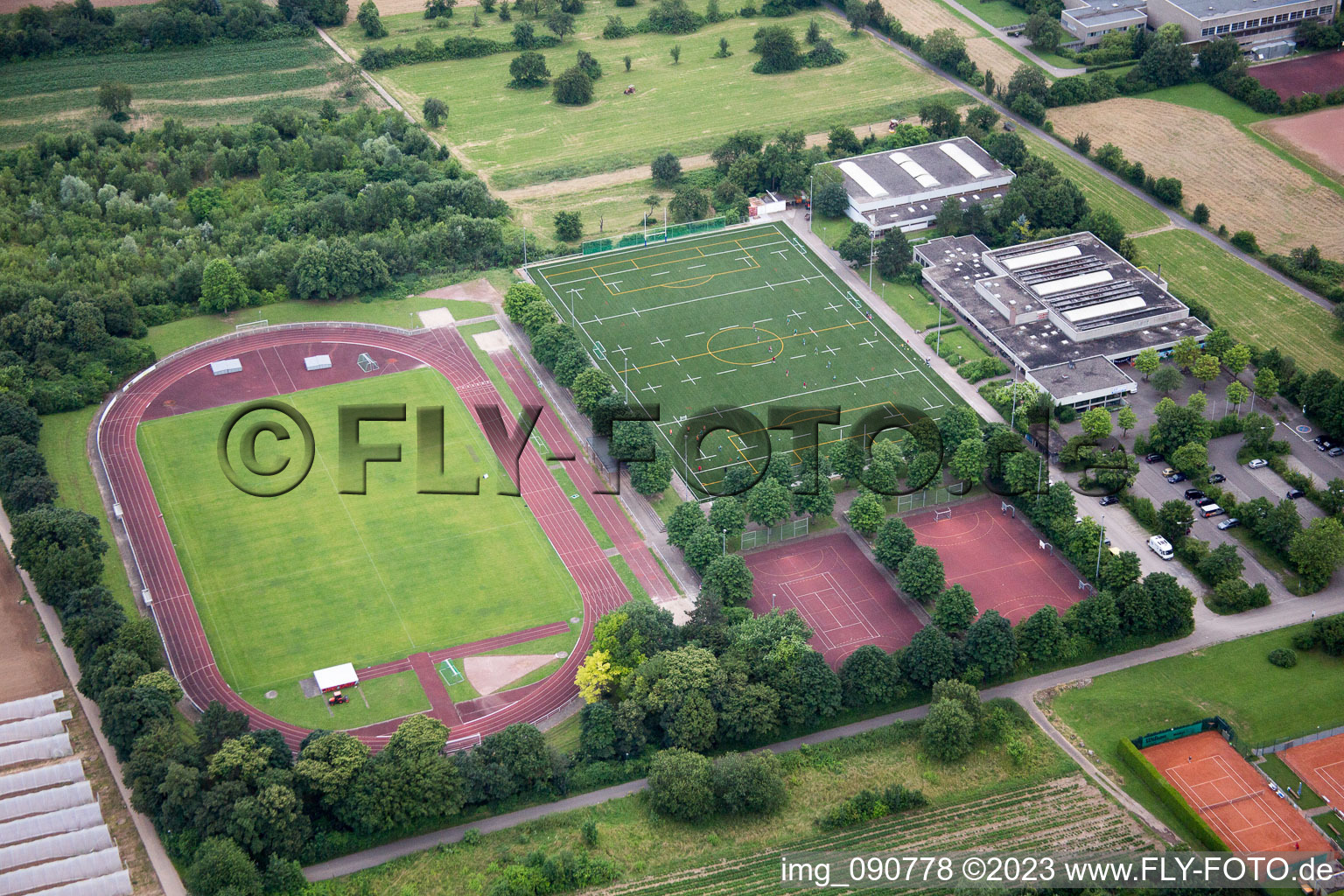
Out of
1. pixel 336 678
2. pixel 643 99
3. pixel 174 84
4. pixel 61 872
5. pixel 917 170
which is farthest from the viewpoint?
pixel 174 84

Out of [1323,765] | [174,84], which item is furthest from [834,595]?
[174,84]

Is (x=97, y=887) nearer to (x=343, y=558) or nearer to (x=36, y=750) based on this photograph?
(x=36, y=750)

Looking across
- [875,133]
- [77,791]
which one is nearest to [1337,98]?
[875,133]

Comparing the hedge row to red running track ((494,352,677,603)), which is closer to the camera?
the hedge row

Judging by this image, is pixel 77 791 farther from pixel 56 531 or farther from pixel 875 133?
pixel 875 133

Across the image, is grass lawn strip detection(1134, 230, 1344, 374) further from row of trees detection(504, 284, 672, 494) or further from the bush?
row of trees detection(504, 284, 672, 494)

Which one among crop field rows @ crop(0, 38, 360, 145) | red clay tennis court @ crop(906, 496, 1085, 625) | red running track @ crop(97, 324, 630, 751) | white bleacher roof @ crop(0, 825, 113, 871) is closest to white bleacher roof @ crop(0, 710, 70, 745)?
red running track @ crop(97, 324, 630, 751)
